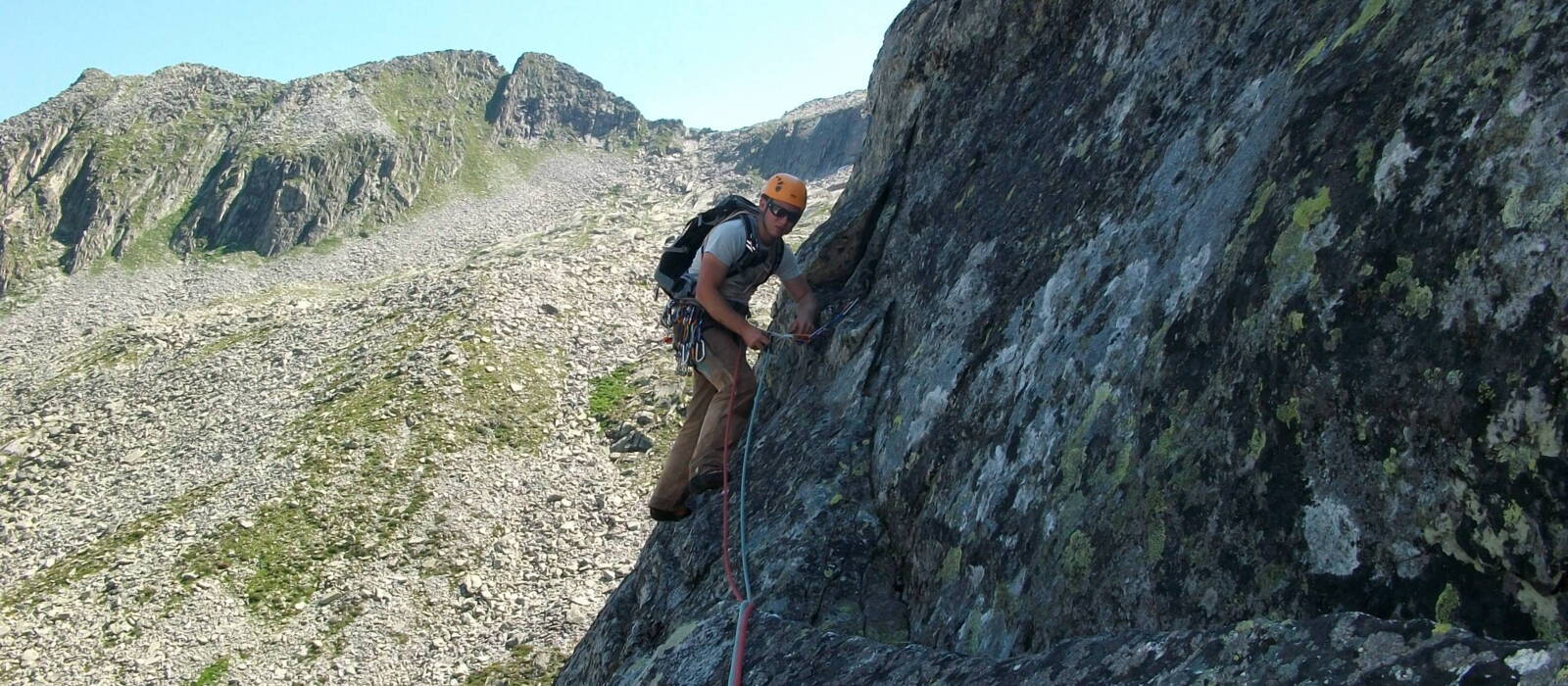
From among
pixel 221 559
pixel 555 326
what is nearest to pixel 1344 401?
pixel 221 559

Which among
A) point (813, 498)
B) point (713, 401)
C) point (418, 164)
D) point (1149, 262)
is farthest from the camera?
point (418, 164)

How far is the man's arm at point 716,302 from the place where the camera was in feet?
32.8

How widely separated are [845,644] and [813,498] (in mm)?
2510

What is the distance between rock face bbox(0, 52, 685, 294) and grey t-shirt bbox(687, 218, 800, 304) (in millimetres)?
94718

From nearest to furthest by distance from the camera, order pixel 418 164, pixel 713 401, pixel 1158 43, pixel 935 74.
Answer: pixel 1158 43 < pixel 713 401 < pixel 935 74 < pixel 418 164

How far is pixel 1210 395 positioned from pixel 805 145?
123 m

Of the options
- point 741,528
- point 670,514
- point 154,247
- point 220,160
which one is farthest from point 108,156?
point 741,528

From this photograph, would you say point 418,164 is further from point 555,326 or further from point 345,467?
point 345,467

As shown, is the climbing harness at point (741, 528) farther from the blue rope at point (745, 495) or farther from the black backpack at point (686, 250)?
the black backpack at point (686, 250)

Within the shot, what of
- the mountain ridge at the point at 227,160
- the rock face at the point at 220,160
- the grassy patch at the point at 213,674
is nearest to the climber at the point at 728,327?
the grassy patch at the point at 213,674

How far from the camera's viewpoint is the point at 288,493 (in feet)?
112

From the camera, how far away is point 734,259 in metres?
10.3

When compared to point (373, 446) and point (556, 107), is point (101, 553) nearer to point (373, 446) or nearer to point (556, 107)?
point (373, 446)

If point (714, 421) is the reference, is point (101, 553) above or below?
below
